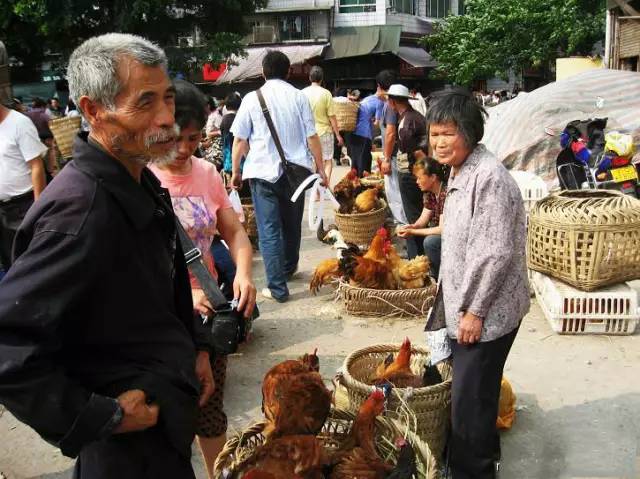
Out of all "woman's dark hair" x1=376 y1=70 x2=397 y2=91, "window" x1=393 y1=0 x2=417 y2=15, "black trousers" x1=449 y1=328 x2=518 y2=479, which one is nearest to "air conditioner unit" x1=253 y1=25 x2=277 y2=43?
"window" x1=393 y1=0 x2=417 y2=15

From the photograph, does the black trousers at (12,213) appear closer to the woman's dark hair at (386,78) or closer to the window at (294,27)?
the woman's dark hair at (386,78)

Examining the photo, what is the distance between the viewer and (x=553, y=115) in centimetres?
845

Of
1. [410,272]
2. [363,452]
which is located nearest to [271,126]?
[410,272]

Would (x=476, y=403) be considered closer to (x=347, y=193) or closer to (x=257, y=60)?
(x=347, y=193)

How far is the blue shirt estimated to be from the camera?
9766 millimetres

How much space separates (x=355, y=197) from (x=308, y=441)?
17.8 feet

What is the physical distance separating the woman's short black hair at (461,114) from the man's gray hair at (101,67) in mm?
1480

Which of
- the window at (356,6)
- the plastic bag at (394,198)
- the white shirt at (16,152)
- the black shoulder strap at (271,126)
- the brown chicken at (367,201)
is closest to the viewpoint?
the white shirt at (16,152)

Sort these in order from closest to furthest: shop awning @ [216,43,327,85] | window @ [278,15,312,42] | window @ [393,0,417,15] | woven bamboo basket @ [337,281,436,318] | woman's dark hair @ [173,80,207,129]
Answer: woman's dark hair @ [173,80,207,129] → woven bamboo basket @ [337,281,436,318] → shop awning @ [216,43,327,85] → window @ [278,15,312,42] → window @ [393,0,417,15]

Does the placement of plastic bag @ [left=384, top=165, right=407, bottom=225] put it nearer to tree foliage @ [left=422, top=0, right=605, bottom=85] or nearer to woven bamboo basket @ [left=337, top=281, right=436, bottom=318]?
woven bamboo basket @ [left=337, top=281, right=436, bottom=318]

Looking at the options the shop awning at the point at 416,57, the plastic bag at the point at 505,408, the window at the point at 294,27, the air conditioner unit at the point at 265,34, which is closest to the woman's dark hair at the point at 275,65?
the plastic bag at the point at 505,408

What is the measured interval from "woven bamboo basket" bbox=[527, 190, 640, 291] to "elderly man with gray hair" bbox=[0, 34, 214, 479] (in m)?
3.63

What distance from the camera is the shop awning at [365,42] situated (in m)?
31.2

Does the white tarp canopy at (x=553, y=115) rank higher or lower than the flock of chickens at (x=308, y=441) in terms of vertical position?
higher
